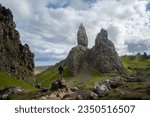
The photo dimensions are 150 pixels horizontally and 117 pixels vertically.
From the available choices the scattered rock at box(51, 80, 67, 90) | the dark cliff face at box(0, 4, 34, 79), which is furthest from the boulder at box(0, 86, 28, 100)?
the dark cliff face at box(0, 4, 34, 79)

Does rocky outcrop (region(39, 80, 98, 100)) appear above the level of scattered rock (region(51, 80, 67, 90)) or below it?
below

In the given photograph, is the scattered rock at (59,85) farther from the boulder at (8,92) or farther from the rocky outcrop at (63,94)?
the boulder at (8,92)

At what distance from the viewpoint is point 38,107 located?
36000 millimetres

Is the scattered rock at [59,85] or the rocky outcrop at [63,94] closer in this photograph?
the rocky outcrop at [63,94]

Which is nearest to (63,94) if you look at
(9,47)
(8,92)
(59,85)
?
(59,85)

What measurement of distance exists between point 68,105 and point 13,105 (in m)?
6.09

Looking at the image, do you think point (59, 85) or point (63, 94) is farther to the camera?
point (59, 85)

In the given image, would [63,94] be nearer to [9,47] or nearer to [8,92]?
[8,92]

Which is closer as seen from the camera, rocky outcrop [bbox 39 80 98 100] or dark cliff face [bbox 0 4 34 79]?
rocky outcrop [bbox 39 80 98 100]

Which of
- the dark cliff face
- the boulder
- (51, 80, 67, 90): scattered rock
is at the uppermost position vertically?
the dark cliff face

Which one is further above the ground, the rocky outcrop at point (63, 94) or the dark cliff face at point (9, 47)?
the dark cliff face at point (9, 47)

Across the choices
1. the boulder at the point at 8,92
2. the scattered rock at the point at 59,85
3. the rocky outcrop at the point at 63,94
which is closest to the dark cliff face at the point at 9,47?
the boulder at the point at 8,92

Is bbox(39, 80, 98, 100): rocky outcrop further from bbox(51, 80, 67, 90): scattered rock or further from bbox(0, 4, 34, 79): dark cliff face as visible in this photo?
bbox(0, 4, 34, 79): dark cliff face


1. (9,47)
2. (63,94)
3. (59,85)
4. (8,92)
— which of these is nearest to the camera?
(63,94)
